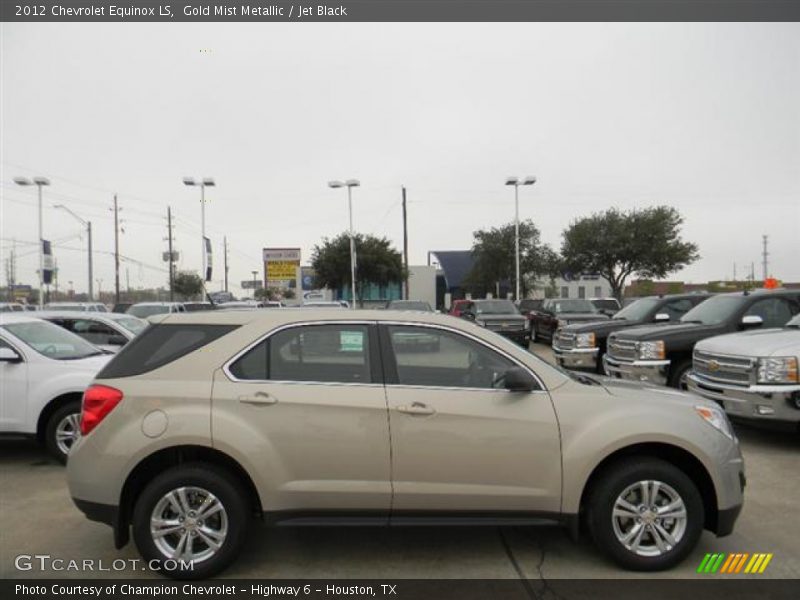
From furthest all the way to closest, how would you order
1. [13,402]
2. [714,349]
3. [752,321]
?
[752,321] → [714,349] → [13,402]

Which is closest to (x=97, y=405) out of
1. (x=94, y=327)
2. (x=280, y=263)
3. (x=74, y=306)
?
(x=94, y=327)

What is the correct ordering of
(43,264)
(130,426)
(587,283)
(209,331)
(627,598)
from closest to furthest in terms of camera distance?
(627,598) < (130,426) < (209,331) < (43,264) < (587,283)

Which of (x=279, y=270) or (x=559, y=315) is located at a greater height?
(x=279, y=270)

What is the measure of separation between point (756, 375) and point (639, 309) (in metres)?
7.25

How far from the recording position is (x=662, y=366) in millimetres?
9359

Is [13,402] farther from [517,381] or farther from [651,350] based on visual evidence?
[651,350]

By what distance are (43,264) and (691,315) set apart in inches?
1176

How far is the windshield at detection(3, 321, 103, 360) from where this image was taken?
7016 mm

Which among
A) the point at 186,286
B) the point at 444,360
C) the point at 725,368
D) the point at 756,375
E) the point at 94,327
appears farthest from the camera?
the point at 186,286

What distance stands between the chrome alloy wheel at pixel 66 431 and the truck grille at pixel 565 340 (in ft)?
31.5

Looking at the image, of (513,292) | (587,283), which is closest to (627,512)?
(513,292)

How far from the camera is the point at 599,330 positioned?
1288 centimetres

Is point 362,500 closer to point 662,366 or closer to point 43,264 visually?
point 662,366

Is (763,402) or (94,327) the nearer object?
(763,402)
